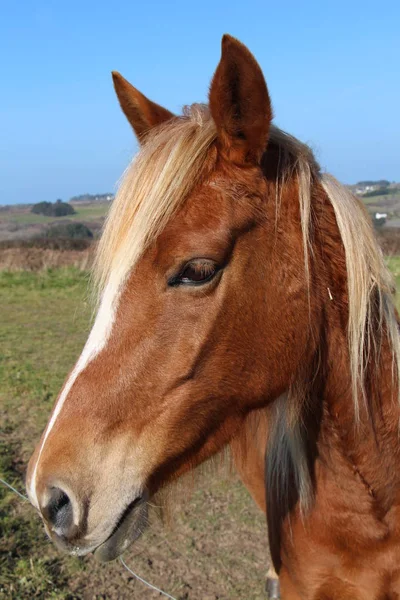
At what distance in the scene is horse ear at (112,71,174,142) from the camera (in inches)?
82.1

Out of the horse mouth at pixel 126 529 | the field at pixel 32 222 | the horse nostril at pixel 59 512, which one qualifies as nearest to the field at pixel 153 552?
the horse mouth at pixel 126 529

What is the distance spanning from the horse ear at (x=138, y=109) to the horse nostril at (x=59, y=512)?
1.28 metres

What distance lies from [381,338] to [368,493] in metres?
0.57

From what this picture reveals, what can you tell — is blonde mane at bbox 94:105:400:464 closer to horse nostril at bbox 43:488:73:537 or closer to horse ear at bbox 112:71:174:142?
horse ear at bbox 112:71:174:142

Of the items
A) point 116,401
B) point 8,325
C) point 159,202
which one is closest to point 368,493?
point 116,401

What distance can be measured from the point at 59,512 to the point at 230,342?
2.33 ft

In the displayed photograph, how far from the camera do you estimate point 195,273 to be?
1.70m

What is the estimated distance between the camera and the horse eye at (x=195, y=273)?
5.55ft

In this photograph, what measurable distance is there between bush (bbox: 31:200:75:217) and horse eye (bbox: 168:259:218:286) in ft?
97.8

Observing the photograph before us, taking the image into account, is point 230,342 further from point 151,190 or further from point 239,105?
point 239,105

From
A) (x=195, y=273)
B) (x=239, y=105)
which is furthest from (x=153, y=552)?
(x=239, y=105)

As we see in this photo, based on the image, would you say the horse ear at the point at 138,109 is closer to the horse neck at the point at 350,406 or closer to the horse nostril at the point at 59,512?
the horse neck at the point at 350,406

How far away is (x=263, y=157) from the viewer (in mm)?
1931

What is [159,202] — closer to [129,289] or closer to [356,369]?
[129,289]
